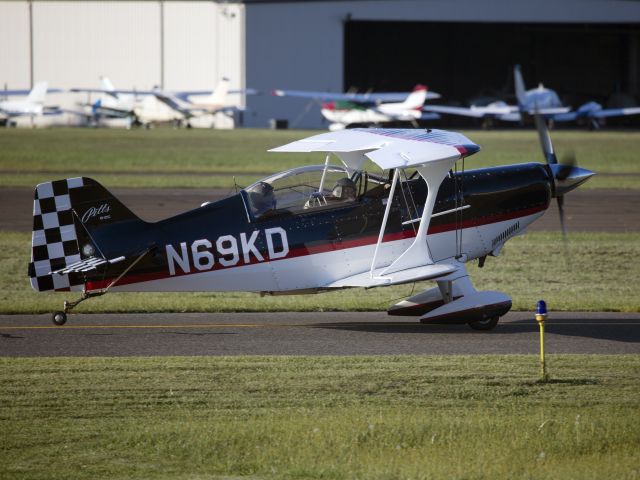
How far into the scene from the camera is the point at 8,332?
13117 mm

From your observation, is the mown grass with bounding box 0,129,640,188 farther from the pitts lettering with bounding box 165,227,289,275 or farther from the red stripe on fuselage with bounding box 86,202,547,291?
the pitts lettering with bounding box 165,227,289,275

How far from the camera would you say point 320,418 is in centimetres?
903

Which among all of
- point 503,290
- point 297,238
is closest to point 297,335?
A: point 297,238

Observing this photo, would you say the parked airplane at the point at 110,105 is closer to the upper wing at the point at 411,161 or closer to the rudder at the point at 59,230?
the upper wing at the point at 411,161

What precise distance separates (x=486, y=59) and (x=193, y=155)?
151ft

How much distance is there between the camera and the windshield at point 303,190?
1320cm

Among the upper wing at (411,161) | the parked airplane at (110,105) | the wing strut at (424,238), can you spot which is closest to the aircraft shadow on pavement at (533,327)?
the upper wing at (411,161)

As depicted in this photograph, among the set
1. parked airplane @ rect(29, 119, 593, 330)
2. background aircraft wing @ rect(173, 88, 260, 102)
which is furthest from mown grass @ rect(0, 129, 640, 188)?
parked airplane @ rect(29, 119, 593, 330)

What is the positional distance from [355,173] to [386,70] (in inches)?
2983

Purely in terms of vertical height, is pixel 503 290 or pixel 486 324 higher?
pixel 486 324

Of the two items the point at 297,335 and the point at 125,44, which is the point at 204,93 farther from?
the point at 297,335

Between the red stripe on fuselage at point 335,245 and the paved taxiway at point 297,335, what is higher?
the red stripe on fuselage at point 335,245

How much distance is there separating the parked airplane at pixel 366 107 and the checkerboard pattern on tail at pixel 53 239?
56.8 m

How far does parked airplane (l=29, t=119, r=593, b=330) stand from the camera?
12648mm
